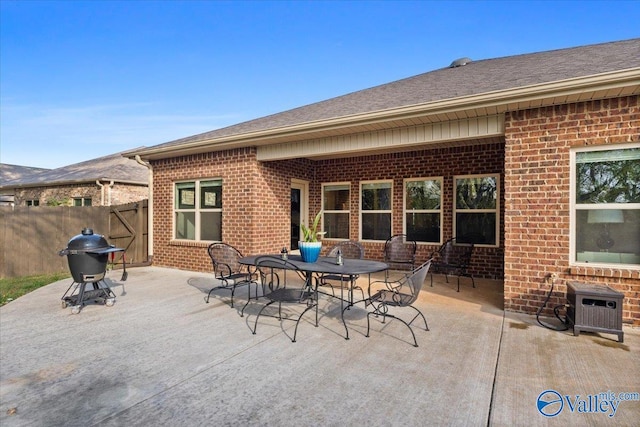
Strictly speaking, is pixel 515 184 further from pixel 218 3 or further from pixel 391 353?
pixel 218 3

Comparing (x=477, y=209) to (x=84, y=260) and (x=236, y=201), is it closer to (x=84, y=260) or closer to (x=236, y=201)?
(x=236, y=201)

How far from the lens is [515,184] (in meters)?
4.66

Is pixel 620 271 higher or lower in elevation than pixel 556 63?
lower

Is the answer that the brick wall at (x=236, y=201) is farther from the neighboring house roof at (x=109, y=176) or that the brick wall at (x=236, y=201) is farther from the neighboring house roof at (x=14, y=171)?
the neighboring house roof at (x=14, y=171)

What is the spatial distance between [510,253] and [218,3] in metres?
9.01

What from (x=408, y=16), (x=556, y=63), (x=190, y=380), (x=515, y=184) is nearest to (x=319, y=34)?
(x=408, y=16)

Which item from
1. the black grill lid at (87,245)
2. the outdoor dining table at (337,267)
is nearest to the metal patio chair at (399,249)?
the outdoor dining table at (337,267)

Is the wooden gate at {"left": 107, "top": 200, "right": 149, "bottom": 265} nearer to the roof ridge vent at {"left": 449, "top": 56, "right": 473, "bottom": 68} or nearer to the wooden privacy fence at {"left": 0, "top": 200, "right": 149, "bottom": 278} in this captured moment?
the wooden privacy fence at {"left": 0, "top": 200, "right": 149, "bottom": 278}

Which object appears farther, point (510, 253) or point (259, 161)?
point (259, 161)

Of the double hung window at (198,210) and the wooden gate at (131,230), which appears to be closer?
the double hung window at (198,210)

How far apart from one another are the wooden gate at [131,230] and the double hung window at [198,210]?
1490mm

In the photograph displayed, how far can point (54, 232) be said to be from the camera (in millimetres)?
8633

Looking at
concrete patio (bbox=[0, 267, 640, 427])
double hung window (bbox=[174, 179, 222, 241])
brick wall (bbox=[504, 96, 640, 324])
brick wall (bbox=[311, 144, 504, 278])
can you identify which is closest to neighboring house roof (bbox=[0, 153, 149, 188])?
double hung window (bbox=[174, 179, 222, 241])

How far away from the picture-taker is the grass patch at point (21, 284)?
19.9ft
